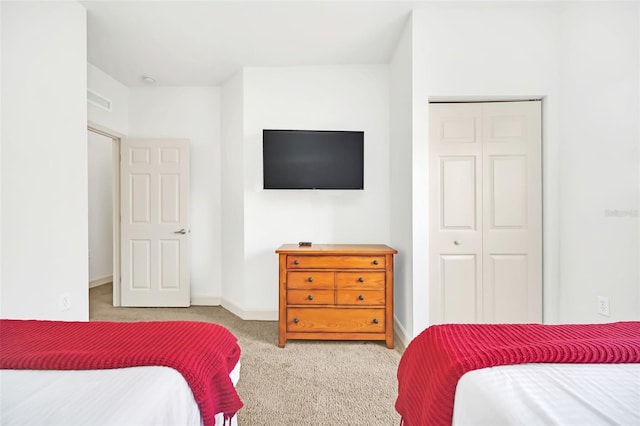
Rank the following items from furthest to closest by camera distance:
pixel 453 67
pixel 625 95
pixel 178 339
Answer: pixel 453 67, pixel 625 95, pixel 178 339

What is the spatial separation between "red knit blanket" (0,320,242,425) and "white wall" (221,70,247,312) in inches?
84.3

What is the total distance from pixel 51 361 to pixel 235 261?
2.61 m

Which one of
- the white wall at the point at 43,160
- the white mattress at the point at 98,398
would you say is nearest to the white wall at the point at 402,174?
the white mattress at the point at 98,398

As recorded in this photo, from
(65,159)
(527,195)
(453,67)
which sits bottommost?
(527,195)

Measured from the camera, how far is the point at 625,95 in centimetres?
188

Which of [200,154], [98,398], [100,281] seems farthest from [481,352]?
[100,281]

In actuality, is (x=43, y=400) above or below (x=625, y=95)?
below

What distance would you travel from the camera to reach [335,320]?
8.38 ft

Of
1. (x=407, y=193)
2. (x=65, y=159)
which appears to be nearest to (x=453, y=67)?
(x=407, y=193)

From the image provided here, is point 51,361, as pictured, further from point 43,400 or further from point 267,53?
point 267,53

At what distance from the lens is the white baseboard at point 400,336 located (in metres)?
2.49

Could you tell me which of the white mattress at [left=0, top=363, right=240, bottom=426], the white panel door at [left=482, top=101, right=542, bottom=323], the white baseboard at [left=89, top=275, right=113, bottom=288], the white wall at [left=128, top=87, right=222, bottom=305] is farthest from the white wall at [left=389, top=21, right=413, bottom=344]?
the white baseboard at [left=89, top=275, right=113, bottom=288]

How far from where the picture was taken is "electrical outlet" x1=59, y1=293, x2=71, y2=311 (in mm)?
2139

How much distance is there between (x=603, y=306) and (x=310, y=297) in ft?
6.89
